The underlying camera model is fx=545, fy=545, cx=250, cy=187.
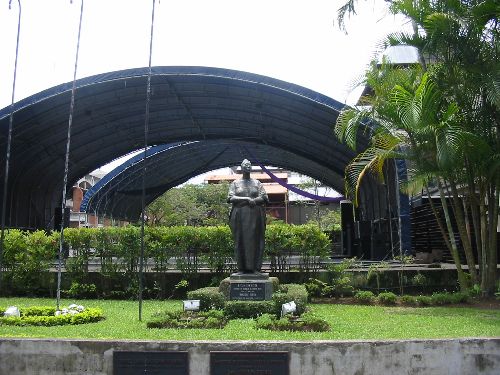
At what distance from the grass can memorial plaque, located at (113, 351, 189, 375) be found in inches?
33.6

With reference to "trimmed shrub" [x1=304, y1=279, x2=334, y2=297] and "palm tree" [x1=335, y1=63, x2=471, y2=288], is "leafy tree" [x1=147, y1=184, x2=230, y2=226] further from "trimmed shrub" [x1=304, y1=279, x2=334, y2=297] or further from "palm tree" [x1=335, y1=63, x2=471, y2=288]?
"palm tree" [x1=335, y1=63, x2=471, y2=288]

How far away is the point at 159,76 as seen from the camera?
19.2 m

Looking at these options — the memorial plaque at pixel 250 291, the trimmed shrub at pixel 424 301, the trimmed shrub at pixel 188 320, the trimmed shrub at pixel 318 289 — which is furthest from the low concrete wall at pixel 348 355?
the trimmed shrub at pixel 318 289

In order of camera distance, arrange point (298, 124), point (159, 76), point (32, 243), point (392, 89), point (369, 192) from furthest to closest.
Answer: point (369, 192) → point (298, 124) → point (159, 76) → point (32, 243) → point (392, 89)

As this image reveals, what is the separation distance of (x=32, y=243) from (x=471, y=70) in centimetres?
1146

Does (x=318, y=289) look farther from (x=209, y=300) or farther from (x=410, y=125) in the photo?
(x=410, y=125)

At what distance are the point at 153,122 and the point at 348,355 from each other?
19.7 m

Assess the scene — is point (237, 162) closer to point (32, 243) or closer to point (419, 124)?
point (32, 243)

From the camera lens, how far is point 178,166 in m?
34.8

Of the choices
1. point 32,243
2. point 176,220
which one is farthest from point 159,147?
point 176,220

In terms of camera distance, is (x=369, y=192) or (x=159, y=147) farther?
(x=159, y=147)

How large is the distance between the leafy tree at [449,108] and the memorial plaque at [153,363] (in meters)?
6.62

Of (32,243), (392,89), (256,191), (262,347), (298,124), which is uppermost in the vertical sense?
(298,124)

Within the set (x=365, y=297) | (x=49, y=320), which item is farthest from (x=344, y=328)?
(x=49, y=320)
